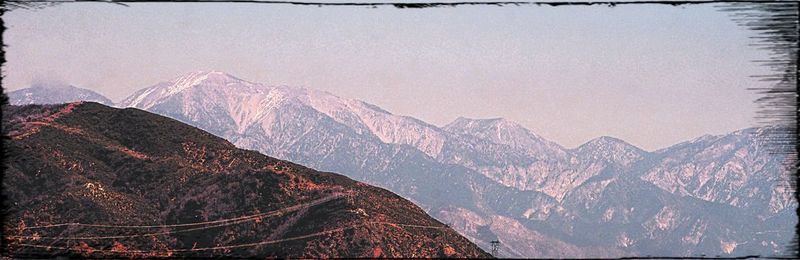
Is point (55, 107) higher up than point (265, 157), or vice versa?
point (55, 107)

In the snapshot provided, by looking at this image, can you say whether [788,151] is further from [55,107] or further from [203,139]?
[203,139]

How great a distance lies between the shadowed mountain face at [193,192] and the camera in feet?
97.1

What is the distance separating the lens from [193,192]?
38938 mm

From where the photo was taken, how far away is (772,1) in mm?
4672

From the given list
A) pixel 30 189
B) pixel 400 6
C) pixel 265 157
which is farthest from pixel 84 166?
pixel 400 6

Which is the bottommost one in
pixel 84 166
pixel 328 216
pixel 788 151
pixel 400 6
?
pixel 328 216

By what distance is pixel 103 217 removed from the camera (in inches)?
1149

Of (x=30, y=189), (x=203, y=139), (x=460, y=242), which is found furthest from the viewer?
(x=203, y=139)

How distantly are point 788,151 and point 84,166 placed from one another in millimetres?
38339

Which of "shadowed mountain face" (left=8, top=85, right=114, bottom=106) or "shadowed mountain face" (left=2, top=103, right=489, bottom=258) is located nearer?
"shadowed mountain face" (left=8, top=85, right=114, bottom=106)

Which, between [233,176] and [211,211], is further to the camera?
[233,176]

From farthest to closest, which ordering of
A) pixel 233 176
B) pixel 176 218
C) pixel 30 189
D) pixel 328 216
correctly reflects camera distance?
pixel 233 176 < pixel 328 216 < pixel 176 218 < pixel 30 189

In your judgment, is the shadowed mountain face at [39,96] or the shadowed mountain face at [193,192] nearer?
the shadowed mountain face at [39,96]

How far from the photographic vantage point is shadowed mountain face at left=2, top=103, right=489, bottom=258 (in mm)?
29609
